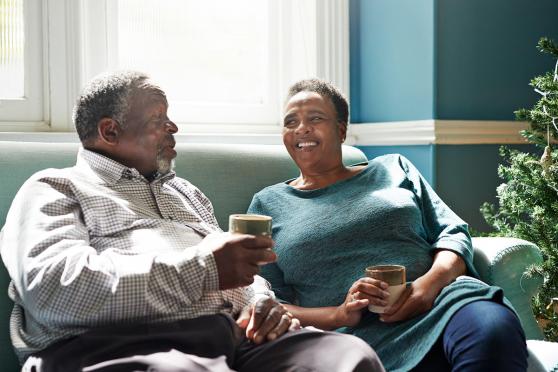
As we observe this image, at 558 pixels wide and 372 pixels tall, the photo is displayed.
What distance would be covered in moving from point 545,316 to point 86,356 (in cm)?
171

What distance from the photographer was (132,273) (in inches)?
52.3

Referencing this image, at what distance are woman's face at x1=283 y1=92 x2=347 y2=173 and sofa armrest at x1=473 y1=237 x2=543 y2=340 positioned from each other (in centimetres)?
55

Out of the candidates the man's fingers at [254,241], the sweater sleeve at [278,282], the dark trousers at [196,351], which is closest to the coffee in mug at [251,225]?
the man's fingers at [254,241]

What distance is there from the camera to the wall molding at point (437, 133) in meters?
2.82

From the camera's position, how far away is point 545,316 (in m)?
2.43

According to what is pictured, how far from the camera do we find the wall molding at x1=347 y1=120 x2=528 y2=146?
2.82 meters

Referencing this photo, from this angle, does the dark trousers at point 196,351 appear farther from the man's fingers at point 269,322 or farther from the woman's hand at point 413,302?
the woman's hand at point 413,302

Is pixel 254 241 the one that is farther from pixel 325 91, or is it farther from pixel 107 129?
pixel 325 91

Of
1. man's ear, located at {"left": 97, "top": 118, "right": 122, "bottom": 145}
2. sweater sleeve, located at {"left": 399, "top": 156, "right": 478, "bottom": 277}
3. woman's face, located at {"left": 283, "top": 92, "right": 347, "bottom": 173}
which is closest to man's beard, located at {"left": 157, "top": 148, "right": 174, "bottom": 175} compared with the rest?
man's ear, located at {"left": 97, "top": 118, "right": 122, "bottom": 145}

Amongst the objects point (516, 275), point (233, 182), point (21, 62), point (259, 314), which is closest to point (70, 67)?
point (21, 62)

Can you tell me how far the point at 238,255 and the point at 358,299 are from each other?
476 millimetres

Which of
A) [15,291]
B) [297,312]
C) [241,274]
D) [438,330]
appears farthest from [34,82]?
[438,330]

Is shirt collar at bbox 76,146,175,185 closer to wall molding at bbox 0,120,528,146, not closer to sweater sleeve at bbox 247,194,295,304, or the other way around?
sweater sleeve at bbox 247,194,295,304

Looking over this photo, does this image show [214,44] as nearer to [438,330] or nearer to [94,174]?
[94,174]
